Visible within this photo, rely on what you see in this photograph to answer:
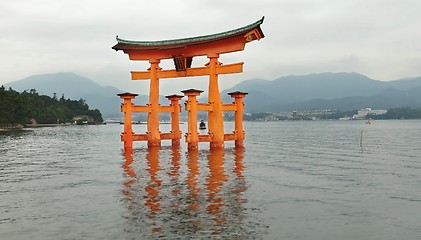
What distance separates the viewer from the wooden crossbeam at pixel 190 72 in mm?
29734

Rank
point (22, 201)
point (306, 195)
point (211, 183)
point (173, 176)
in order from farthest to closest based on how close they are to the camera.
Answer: point (173, 176) → point (211, 183) → point (306, 195) → point (22, 201)

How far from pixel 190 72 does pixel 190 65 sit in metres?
1.28

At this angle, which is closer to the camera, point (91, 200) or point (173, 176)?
point (91, 200)

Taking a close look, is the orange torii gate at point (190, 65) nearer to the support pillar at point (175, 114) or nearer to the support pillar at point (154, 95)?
the support pillar at point (154, 95)

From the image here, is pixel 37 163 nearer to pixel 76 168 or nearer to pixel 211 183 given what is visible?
pixel 76 168

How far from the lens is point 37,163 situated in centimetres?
2520

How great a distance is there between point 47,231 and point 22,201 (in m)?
4.22

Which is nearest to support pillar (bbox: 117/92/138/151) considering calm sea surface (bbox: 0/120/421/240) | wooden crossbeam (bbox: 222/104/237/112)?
wooden crossbeam (bbox: 222/104/237/112)

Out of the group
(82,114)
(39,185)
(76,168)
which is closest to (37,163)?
(76,168)

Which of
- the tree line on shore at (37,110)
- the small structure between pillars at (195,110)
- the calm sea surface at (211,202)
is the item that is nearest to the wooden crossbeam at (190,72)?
the small structure between pillars at (195,110)

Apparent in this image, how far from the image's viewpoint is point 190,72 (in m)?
32.8

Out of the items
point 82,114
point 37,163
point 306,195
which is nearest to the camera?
point 306,195

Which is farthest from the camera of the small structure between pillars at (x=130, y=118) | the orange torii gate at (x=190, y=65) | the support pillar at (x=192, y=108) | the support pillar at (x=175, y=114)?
the support pillar at (x=175, y=114)

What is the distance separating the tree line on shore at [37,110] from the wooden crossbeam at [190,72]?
58.6m
